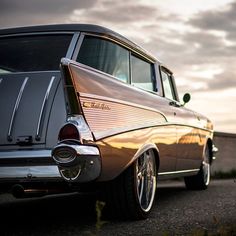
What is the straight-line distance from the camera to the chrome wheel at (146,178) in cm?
526

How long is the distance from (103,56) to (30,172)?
1314 millimetres

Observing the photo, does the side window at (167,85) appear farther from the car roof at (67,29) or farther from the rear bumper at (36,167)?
the rear bumper at (36,167)

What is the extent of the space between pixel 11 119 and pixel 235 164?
11344 mm

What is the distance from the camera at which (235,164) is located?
15078 mm

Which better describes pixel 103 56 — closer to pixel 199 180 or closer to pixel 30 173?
pixel 30 173

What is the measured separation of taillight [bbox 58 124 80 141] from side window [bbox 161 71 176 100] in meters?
2.78

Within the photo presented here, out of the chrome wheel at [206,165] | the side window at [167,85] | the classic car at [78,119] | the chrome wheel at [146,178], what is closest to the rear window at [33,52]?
Answer: the classic car at [78,119]

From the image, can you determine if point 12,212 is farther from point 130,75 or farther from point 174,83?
point 174,83

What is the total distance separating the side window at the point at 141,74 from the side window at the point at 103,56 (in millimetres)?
310

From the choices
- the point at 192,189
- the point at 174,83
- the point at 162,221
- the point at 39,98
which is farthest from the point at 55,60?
the point at 192,189

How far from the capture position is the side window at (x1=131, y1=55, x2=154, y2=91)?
18.8 ft

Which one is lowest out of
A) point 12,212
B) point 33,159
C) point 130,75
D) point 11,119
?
point 12,212

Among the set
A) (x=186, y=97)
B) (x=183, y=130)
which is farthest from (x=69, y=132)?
(x=186, y=97)

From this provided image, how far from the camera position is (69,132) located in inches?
168
